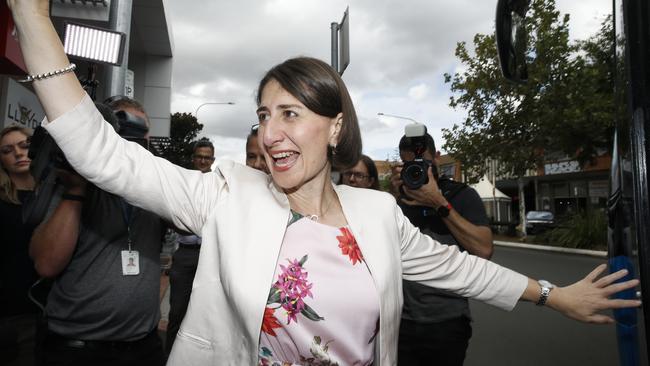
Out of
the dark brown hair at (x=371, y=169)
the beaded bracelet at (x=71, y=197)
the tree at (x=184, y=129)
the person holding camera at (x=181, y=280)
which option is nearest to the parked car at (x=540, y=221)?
the tree at (x=184, y=129)

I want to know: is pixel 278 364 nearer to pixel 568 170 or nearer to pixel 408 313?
pixel 408 313

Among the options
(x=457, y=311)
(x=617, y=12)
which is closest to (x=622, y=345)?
(x=457, y=311)

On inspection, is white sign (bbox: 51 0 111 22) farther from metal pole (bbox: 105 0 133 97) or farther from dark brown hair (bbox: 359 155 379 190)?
dark brown hair (bbox: 359 155 379 190)

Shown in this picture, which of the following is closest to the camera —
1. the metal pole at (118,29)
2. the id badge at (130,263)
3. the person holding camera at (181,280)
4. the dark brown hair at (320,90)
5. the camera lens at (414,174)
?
the dark brown hair at (320,90)

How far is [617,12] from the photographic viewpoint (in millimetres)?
1661

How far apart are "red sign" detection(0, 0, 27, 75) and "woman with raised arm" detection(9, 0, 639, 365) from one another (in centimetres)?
480

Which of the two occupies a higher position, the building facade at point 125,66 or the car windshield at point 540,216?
the building facade at point 125,66

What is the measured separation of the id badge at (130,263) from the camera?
224cm

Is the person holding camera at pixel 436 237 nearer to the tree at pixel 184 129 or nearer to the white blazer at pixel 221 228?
the white blazer at pixel 221 228

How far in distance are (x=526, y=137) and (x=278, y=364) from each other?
65.1 ft

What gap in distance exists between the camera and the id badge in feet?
7.35

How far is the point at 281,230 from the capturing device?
5.02ft

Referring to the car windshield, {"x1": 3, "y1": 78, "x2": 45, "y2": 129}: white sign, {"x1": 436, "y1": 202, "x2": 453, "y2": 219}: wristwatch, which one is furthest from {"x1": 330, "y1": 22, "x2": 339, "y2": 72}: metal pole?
the car windshield

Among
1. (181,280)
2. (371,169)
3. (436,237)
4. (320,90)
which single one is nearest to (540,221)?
(371,169)
